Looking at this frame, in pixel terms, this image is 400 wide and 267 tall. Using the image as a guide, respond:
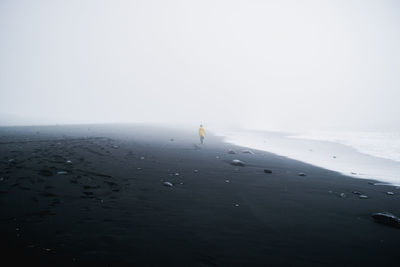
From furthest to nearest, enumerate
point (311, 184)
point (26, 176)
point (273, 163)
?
point (273, 163) → point (311, 184) → point (26, 176)

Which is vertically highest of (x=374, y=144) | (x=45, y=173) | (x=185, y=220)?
(x=374, y=144)

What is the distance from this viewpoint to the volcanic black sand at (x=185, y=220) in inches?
212

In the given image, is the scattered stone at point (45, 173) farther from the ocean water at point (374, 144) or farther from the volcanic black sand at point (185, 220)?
the ocean water at point (374, 144)

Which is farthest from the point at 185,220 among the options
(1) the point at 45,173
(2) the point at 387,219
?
(1) the point at 45,173

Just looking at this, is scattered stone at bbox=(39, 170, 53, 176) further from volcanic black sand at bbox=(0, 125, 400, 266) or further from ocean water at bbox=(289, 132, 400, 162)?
ocean water at bbox=(289, 132, 400, 162)

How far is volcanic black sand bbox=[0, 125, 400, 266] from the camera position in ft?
17.6

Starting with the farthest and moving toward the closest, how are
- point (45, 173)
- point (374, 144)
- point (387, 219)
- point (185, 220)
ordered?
point (374, 144) → point (45, 173) → point (387, 219) → point (185, 220)

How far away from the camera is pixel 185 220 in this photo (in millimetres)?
7270

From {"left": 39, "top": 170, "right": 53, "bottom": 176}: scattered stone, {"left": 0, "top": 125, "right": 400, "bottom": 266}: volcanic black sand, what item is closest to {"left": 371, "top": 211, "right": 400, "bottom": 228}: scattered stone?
{"left": 0, "top": 125, "right": 400, "bottom": 266}: volcanic black sand

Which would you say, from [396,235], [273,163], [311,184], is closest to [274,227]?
[396,235]

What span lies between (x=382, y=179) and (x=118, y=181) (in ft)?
46.4

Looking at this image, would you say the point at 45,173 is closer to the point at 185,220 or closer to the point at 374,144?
the point at 185,220

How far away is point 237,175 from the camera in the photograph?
13.7 meters

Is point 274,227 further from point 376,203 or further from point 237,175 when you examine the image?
point 237,175
